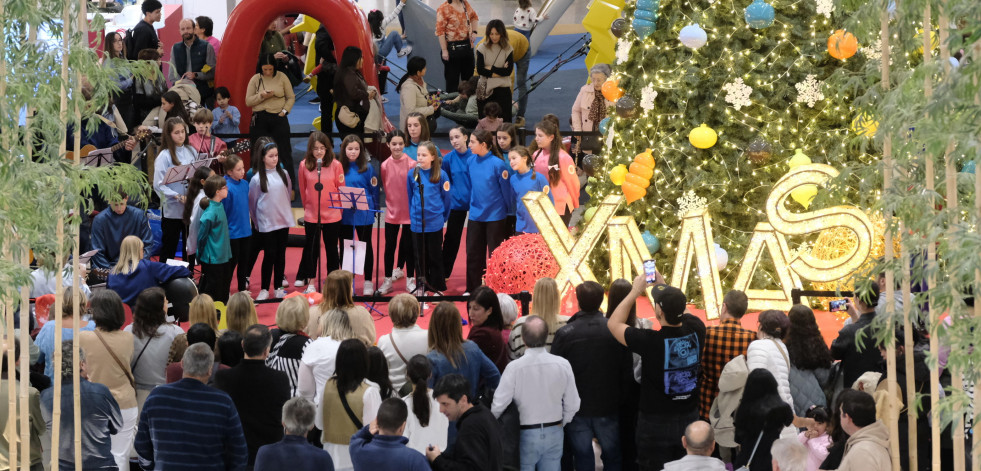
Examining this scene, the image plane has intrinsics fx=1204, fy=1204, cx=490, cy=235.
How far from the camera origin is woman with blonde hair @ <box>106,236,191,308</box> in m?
8.45

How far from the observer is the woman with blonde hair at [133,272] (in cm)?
845

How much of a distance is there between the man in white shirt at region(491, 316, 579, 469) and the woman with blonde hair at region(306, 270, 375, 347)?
1.16 meters

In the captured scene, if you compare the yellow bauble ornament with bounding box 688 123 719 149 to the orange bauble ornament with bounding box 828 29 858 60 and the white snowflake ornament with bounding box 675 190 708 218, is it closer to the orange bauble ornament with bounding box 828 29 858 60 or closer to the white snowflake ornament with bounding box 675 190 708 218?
the white snowflake ornament with bounding box 675 190 708 218

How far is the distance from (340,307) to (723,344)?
2.25 m

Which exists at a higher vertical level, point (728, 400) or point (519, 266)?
point (519, 266)

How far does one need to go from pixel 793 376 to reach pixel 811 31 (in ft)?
14.1

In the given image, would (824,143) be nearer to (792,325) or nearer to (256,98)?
(792,325)

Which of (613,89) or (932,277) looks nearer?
(932,277)

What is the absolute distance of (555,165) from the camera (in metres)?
10.2

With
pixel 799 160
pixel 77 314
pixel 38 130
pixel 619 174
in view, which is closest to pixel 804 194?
pixel 799 160

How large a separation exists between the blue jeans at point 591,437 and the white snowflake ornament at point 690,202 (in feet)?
12.5

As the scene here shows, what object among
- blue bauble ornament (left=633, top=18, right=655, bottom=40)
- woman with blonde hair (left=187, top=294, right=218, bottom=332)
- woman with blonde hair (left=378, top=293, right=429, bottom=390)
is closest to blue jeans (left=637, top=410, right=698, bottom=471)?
woman with blonde hair (left=378, top=293, right=429, bottom=390)

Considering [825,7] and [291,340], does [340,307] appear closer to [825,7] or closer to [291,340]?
[291,340]

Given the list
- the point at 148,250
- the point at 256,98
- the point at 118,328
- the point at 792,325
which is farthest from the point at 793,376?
the point at 256,98
